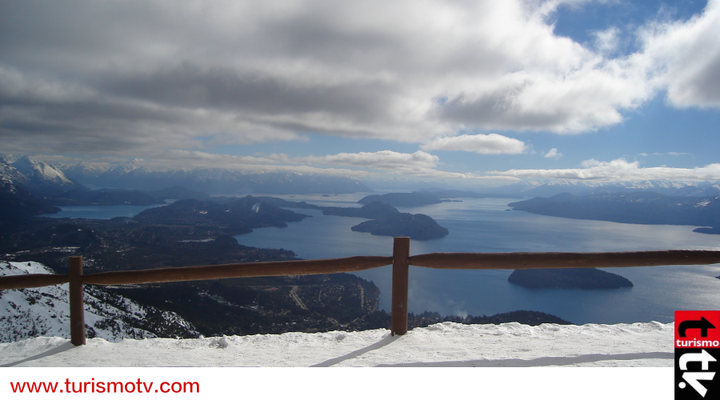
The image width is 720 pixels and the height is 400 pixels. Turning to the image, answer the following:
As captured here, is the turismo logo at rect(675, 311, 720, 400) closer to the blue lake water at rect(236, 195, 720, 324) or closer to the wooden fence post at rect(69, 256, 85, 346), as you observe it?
the wooden fence post at rect(69, 256, 85, 346)

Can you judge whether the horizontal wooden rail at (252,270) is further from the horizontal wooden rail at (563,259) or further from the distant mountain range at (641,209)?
the distant mountain range at (641,209)

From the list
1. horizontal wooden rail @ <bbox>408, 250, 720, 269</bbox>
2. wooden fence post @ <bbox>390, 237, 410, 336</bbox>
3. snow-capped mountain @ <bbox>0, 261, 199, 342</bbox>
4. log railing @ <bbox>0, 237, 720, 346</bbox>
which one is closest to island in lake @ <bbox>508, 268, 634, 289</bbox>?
snow-capped mountain @ <bbox>0, 261, 199, 342</bbox>

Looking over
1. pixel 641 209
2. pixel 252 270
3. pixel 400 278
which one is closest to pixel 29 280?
pixel 252 270

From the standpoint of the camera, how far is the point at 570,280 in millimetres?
42844

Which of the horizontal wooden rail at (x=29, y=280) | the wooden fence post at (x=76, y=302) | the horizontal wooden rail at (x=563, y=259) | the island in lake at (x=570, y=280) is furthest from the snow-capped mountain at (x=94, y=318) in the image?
the island in lake at (x=570, y=280)

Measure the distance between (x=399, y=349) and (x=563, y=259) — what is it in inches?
64.0

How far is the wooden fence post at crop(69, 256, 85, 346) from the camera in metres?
2.92

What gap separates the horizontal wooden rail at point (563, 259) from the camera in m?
2.67

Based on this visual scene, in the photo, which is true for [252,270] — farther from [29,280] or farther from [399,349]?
[29,280]

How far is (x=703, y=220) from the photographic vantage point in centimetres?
8475
